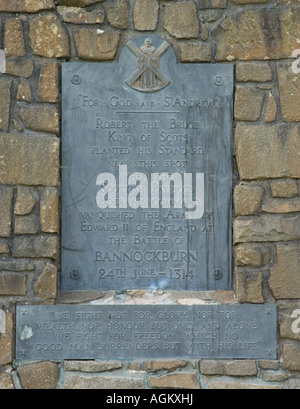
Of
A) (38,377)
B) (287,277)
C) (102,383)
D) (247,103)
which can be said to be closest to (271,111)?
(247,103)

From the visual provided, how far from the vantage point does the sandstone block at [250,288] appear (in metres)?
3.29

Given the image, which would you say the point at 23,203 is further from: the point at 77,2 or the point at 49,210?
the point at 77,2

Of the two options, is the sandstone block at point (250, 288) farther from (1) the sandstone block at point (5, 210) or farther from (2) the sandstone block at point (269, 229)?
(1) the sandstone block at point (5, 210)

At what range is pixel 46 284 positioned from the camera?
10.7ft

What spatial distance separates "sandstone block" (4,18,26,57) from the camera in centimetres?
330

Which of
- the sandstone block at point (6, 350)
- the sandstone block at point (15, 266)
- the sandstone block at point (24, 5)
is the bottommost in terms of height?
the sandstone block at point (6, 350)

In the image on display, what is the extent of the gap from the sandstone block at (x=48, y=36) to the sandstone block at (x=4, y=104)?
249mm

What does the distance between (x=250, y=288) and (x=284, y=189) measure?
0.57 m

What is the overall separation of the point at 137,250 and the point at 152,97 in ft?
2.82

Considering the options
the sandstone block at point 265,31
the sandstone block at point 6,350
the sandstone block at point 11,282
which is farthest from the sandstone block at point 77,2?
the sandstone block at point 6,350

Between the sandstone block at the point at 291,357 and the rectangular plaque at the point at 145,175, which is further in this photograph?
the rectangular plaque at the point at 145,175

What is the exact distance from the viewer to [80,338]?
10.8 feet

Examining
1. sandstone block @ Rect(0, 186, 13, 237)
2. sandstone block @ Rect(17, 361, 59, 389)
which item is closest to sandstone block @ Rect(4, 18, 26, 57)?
sandstone block @ Rect(0, 186, 13, 237)

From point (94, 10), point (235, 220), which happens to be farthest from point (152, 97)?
point (235, 220)
